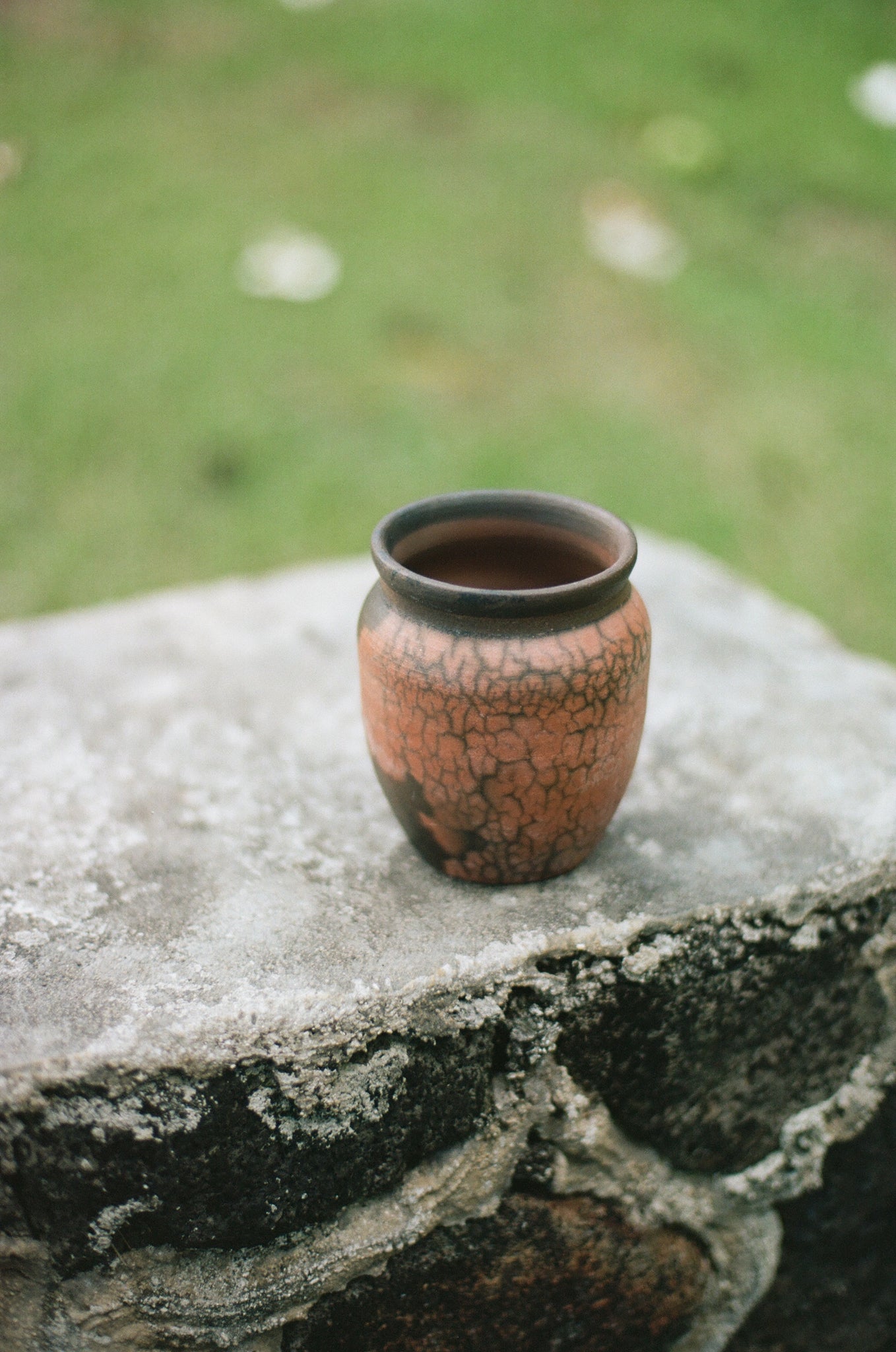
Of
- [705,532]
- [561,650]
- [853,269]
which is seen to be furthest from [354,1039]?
[853,269]

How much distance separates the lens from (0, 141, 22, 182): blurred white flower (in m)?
3.39

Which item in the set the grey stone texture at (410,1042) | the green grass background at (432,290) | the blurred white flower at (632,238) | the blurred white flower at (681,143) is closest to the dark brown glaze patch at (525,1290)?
Answer: the grey stone texture at (410,1042)

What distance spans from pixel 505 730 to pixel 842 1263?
3.03 feet

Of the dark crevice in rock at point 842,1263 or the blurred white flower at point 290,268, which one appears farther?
the blurred white flower at point 290,268

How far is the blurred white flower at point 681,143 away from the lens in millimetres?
3469

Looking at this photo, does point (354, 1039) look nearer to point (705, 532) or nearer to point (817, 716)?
point (817, 716)

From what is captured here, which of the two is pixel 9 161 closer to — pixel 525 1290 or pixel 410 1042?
pixel 410 1042

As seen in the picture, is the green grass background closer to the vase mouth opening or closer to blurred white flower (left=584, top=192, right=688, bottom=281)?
blurred white flower (left=584, top=192, right=688, bottom=281)

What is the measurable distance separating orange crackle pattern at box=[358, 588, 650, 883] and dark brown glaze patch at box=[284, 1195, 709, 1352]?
0.40 metres

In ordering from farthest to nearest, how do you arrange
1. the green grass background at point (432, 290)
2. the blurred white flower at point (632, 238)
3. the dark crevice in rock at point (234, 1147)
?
the blurred white flower at point (632, 238)
the green grass background at point (432, 290)
the dark crevice in rock at point (234, 1147)

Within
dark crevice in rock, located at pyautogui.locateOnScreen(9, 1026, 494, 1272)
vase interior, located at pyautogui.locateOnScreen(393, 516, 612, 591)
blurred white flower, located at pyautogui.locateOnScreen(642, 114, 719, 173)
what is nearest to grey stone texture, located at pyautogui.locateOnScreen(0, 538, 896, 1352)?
dark crevice in rock, located at pyautogui.locateOnScreen(9, 1026, 494, 1272)

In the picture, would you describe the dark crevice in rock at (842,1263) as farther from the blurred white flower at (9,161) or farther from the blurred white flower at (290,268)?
the blurred white flower at (9,161)

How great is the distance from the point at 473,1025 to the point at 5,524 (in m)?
2.19

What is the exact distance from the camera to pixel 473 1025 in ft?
3.34
